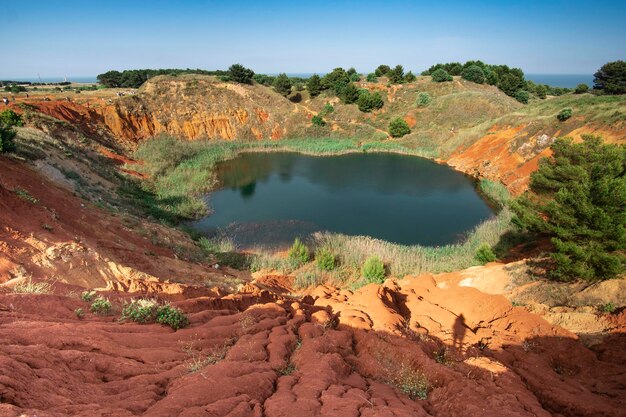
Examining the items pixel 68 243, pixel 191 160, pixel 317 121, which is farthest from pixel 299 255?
pixel 317 121

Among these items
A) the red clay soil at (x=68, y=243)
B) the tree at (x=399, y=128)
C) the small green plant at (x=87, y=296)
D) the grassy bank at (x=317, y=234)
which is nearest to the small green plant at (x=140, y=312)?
the small green plant at (x=87, y=296)

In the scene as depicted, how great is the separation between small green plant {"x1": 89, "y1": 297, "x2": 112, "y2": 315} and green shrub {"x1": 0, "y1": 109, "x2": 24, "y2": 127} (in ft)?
86.4

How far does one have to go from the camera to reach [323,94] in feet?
204

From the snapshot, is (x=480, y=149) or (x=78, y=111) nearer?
(x=78, y=111)

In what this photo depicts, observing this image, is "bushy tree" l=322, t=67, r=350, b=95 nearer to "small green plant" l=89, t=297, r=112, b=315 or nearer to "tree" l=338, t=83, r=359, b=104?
"tree" l=338, t=83, r=359, b=104

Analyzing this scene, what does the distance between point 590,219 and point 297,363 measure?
11.7m

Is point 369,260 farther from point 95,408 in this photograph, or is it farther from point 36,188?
point 36,188

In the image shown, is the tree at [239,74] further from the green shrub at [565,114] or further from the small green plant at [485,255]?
the small green plant at [485,255]

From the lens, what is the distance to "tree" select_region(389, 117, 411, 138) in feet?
165

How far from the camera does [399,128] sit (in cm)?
5031

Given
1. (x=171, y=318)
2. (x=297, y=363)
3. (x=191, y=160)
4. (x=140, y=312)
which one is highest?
(x=191, y=160)

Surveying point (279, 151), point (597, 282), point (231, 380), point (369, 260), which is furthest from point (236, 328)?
point (279, 151)

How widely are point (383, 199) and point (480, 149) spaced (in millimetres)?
18759

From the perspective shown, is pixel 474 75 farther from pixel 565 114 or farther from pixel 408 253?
pixel 408 253
